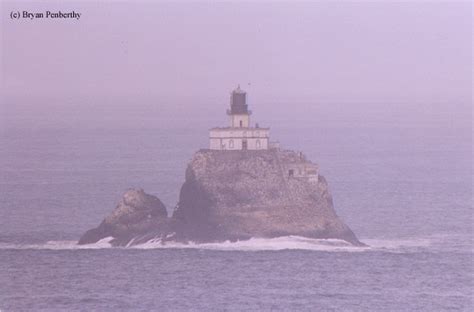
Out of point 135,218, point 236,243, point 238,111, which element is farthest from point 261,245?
point 238,111

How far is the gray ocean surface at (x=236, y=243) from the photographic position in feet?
236

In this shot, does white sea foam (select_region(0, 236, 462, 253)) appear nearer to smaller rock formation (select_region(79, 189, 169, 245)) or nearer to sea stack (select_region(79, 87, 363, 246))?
sea stack (select_region(79, 87, 363, 246))

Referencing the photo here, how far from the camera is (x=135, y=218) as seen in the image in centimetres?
8094

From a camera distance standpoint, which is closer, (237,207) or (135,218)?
(135,218)

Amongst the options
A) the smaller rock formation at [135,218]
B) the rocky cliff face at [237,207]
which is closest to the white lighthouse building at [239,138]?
the rocky cliff face at [237,207]

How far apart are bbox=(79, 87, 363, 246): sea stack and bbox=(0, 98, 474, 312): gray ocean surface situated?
0.62 metres

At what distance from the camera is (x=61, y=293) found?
71562mm

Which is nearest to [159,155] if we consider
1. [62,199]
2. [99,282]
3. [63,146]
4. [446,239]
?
[63,146]

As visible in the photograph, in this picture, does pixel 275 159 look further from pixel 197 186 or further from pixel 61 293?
pixel 61 293

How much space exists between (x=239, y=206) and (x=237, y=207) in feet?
0.33

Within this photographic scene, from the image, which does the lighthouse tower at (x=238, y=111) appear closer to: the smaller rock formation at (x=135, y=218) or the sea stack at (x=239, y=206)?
the sea stack at (x=239, y=206)

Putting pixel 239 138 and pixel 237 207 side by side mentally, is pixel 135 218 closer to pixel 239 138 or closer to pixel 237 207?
pixel 237 207

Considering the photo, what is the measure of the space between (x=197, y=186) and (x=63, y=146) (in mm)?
45486

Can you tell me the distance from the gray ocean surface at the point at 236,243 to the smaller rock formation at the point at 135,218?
26.1 inches
